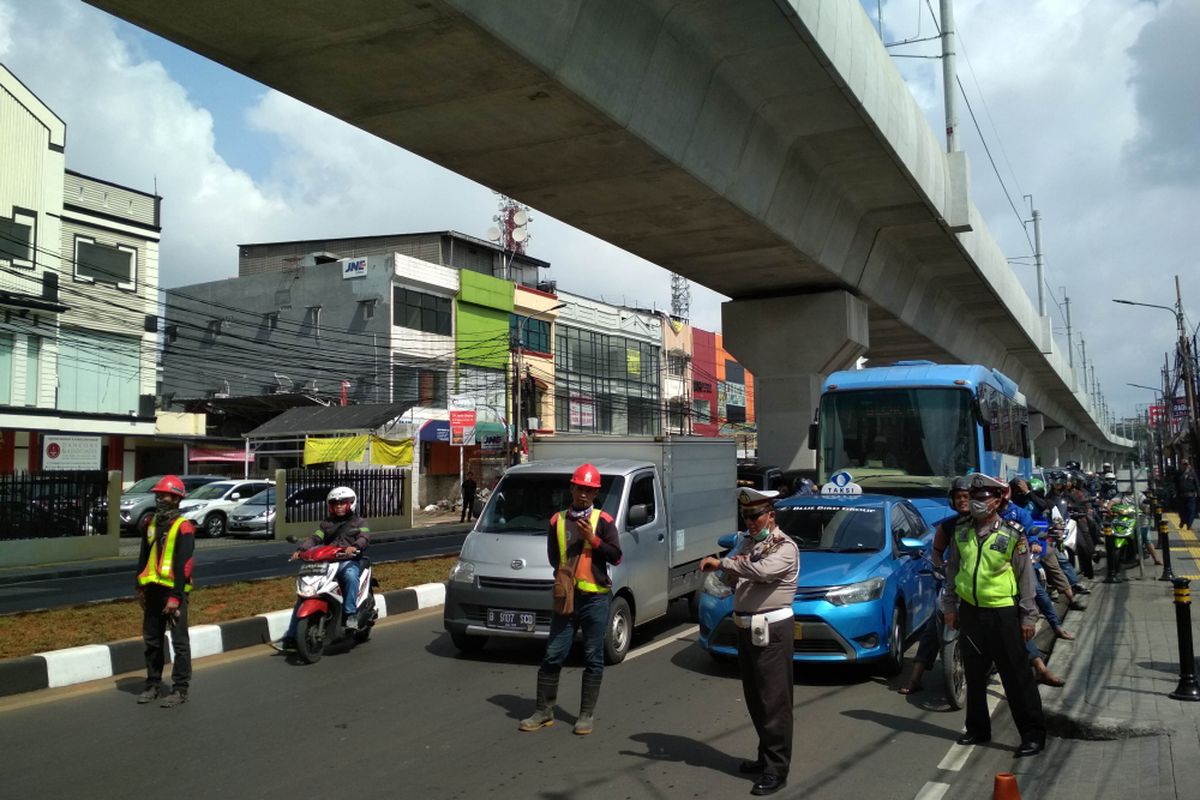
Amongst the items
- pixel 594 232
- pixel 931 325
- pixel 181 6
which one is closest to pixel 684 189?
pixel 594 232

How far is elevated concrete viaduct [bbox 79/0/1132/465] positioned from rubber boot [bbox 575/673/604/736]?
17.1 feet

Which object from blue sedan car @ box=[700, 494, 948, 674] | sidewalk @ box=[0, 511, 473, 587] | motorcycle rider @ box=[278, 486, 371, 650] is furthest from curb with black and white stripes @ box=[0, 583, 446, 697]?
sidewalk @ box=[0, 511, 473, 587]

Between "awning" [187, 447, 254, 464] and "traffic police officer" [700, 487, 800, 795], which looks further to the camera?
"awning" [187, 447, 254, 464]

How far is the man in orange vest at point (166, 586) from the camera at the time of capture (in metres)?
7.15

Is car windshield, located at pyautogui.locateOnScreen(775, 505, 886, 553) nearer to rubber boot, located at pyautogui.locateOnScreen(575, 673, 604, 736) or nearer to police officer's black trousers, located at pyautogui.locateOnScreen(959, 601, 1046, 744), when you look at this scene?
police officer's black trousers, located at pyautogui.locateOnScreen(959, 601, 1046, 744)

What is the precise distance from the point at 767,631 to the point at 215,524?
2596cm

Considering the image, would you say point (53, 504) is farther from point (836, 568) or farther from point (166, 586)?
point (836, 568)

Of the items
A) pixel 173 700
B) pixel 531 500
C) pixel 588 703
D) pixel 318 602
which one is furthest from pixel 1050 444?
pixel 173 700

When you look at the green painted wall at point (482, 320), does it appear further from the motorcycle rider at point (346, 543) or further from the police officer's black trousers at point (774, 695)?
the police officer's black trousers at point (774, 695)

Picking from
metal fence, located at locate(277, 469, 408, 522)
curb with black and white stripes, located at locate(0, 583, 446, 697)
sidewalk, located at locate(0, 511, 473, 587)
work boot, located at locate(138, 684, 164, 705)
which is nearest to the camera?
work boot, located at locate(138, 684, 164, 705)

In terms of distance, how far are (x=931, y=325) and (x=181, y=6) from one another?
21.0 metres

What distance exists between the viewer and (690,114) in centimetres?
1137

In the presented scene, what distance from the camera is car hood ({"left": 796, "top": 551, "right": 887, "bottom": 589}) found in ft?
25.9

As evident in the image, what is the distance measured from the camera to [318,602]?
29.5ft
